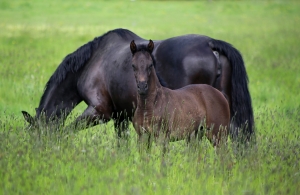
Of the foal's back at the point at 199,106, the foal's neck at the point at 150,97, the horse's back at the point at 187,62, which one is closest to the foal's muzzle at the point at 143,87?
the foal's neck at the point at 150,97

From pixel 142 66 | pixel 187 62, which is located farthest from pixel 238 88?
pixel 142 66

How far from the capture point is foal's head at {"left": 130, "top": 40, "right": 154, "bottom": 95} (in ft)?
18.2

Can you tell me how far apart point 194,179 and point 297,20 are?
28490 millimetres

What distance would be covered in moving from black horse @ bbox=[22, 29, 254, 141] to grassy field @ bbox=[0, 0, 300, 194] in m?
0.34

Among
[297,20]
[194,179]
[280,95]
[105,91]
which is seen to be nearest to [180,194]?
[194,179]

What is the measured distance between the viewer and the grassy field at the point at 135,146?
180 inches

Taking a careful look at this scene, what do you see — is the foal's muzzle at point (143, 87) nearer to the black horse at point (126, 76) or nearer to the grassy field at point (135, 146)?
the grassy field at point (135, 146)

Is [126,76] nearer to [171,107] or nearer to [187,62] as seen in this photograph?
[187,62]

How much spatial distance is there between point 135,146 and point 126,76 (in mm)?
1575

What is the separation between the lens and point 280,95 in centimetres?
1105

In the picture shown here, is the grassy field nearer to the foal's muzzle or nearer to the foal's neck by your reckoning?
the foal's neck

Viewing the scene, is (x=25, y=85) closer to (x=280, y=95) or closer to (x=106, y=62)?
(x=106, y=62)

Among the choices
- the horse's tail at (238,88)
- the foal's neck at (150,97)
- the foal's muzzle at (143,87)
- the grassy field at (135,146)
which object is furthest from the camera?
the horse's tail at (238,88)

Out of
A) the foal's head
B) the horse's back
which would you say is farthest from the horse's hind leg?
the foal's head
